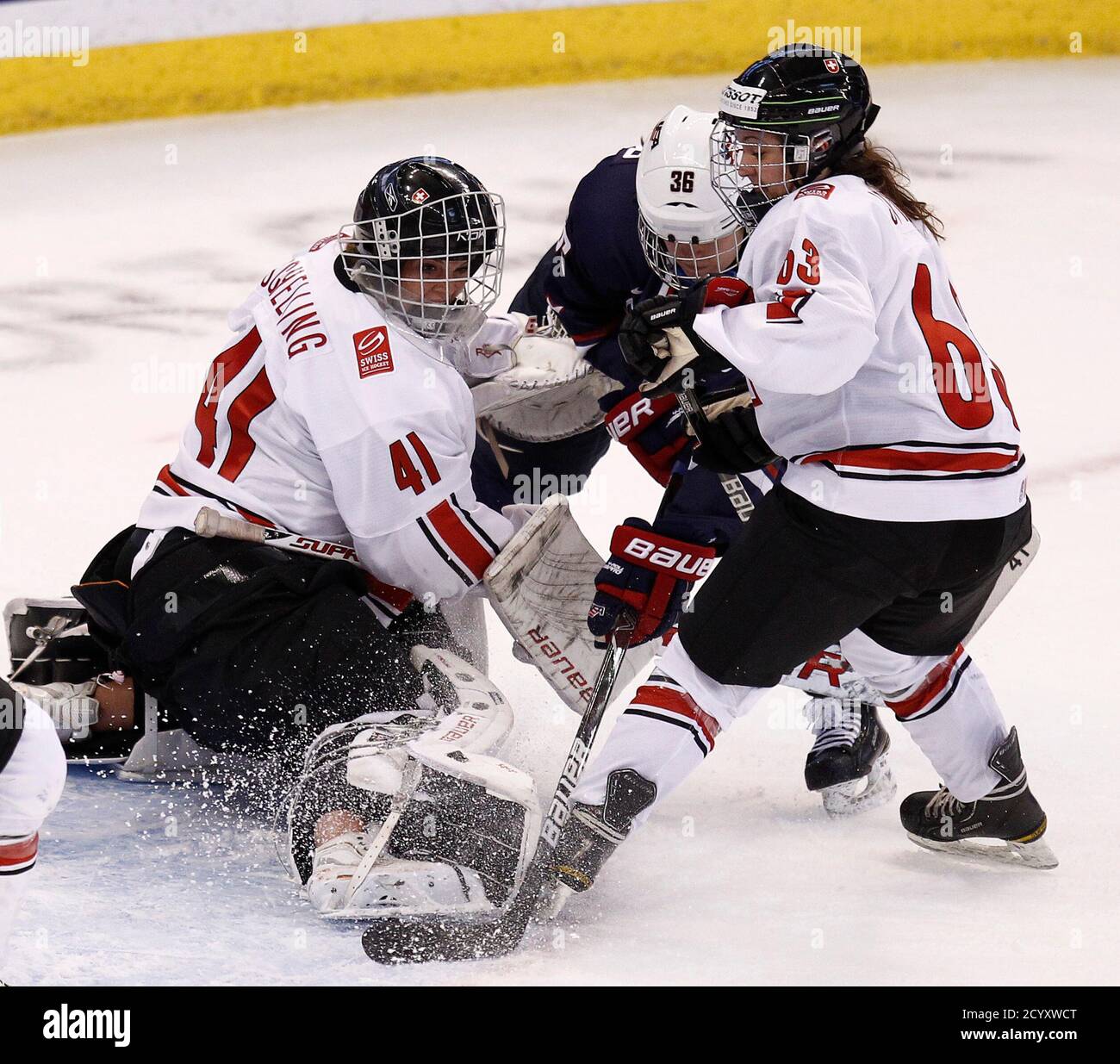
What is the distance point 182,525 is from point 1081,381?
2.62 metres

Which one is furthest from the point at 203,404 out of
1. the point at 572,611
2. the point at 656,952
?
the point at 656,952

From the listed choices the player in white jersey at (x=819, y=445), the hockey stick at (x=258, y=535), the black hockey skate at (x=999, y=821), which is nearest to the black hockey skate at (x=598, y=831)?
the player in white jersey at (x=819, y=445)

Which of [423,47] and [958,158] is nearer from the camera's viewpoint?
[958,158]

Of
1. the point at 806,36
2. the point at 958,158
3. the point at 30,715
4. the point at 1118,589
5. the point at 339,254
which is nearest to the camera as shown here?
the point at 30,715

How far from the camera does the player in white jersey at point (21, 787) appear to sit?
6.14 feet

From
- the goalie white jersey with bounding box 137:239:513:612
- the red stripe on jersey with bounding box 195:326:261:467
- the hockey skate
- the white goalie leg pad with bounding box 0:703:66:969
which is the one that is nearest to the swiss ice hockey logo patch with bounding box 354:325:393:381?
the goalie white jersey with bounding box 137:239:513:612

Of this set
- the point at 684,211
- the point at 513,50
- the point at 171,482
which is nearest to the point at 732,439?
the point at 684,211

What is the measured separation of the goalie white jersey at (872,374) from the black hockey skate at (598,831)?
0.44 m

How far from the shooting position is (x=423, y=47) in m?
6.56

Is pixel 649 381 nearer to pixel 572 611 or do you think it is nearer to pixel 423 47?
pixel 572 611

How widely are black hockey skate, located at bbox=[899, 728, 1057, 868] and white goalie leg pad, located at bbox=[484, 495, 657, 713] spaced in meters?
0.52

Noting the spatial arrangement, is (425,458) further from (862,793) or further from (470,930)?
(862,793)

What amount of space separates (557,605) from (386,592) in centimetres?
27

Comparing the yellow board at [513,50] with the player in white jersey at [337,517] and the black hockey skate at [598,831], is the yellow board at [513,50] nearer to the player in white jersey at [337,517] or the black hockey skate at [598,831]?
the player in white jersey at [337,517]
